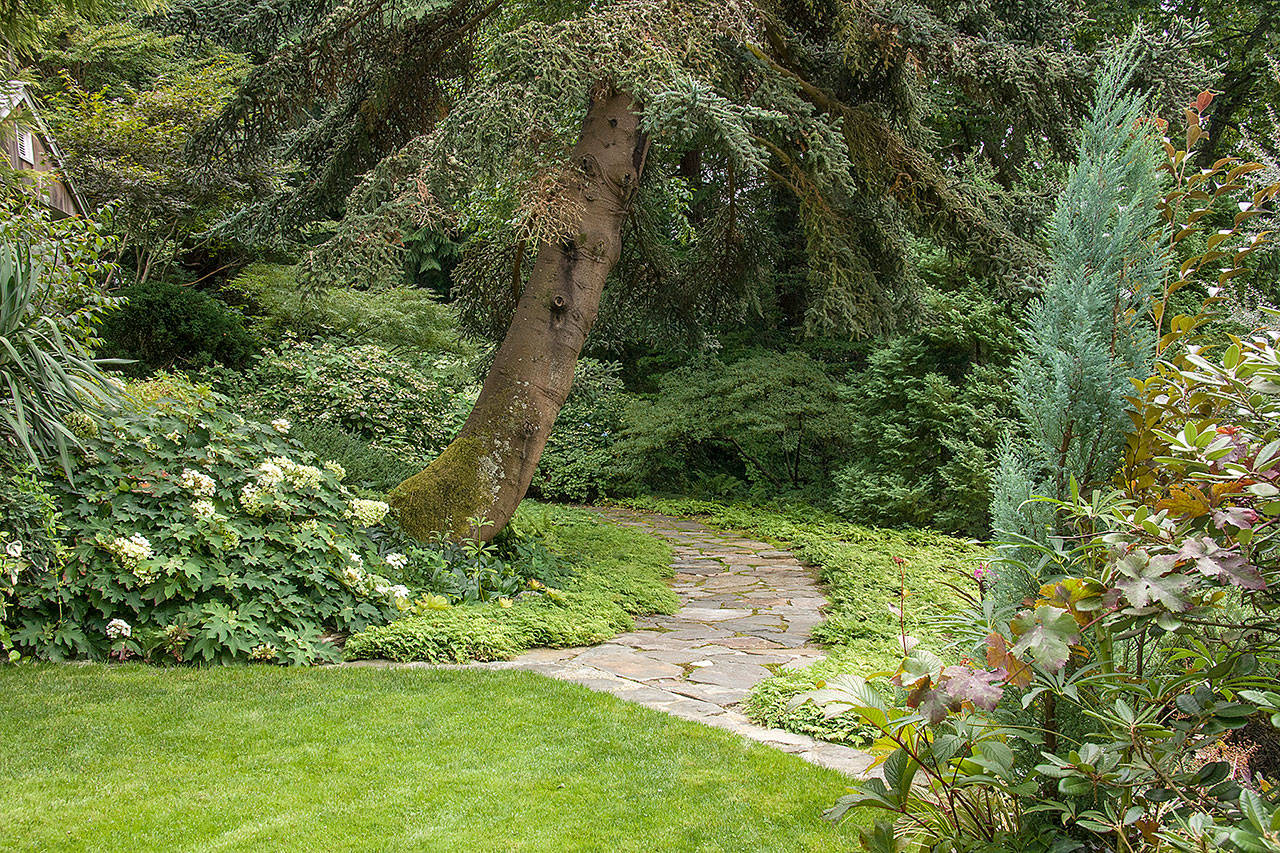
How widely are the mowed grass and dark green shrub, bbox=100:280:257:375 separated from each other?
6.40m

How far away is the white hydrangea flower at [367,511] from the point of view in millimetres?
5625

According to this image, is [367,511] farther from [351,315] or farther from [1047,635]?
[351,315]

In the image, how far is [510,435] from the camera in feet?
21.5

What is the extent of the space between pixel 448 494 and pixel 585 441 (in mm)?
6878

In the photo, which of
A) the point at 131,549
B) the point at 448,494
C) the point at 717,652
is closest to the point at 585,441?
the point at 448,494

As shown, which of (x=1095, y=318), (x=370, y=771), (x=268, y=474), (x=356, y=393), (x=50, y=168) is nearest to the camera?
(x=1095, y=318)

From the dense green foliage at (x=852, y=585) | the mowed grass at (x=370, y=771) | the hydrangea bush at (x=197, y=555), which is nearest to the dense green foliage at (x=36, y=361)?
the hydrangea bush at (x=197, y=555)

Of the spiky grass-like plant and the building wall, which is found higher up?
the building wall

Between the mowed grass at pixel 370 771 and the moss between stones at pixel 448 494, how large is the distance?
2.08m

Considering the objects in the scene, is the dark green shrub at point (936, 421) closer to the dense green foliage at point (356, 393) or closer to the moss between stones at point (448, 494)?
the moss between stones at point (448, 494)

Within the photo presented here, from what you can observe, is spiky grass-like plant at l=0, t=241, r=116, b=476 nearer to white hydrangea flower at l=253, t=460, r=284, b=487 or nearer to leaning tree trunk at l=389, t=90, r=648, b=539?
white hydrangea flower at l=253, t=460, r=284, b=487

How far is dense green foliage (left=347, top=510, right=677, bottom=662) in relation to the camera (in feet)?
15.9

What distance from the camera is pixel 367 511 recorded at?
5633 mm

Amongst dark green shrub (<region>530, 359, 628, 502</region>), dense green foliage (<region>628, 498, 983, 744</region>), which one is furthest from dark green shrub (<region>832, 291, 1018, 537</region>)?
dark green shrub (<region>530, 359, 628, 502</region>)
